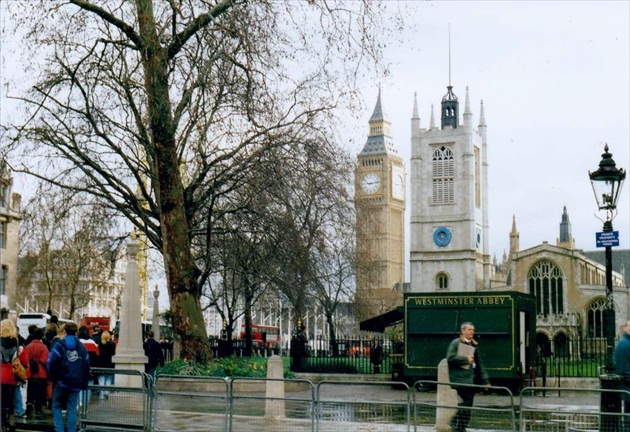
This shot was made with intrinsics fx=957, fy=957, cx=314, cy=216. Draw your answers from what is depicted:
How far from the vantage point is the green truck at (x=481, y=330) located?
26.4 meters

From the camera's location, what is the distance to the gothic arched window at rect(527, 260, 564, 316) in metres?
94.2

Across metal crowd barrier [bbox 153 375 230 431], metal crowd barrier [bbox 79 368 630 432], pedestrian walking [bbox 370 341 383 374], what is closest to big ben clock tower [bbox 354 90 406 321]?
pedestrian walking [bbox 370 341 383 374]

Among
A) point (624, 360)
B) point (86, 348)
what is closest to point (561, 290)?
point (86, 348)

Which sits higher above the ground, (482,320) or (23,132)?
(23,132)

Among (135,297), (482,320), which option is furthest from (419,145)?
(135,297)

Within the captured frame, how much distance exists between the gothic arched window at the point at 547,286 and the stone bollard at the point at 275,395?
262ft

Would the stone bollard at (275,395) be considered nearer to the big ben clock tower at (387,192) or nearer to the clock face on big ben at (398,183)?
the big ben clock tower at (387,192)

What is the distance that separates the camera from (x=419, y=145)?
12562 cm

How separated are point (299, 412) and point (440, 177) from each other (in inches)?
4427

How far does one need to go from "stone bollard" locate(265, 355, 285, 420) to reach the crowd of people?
273cm

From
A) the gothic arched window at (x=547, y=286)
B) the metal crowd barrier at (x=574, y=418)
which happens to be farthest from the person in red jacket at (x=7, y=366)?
the gothic arched window at (x=547, y=286)

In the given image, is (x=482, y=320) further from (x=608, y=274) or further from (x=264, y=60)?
(x=608, y=274)

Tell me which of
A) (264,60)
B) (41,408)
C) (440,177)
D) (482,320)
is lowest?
(41,408)

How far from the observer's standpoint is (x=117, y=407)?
1501 cm
